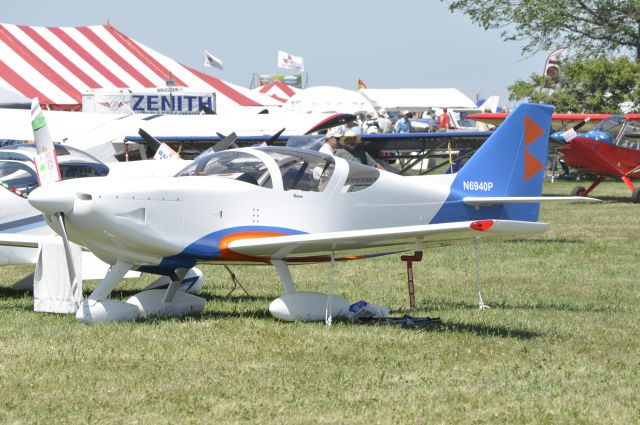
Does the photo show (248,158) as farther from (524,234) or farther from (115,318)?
(524,234)

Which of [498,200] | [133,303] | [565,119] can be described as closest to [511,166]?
[498,200]

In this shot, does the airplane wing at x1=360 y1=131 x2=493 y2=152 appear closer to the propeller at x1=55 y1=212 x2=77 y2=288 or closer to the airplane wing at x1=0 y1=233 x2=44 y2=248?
the airplane wing at x1=0 y1=233 x2=44 y2=248

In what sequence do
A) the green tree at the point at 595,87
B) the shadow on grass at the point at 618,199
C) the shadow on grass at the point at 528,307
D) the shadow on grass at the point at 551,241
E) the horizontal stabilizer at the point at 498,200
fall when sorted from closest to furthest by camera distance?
the shadow on grass at the point at 528,307 < the horizontal stabilizer at the point at 498,200 < the shadow on grass at the point at 551,241 < the shadow on grass at the point at 618,199 < the green tree at the point at 595,87

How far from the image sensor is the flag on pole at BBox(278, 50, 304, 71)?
92.3m

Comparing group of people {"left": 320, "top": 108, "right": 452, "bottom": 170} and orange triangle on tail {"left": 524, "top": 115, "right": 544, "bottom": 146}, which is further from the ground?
orange triangle on tail {"left": 524, "top": 115, "right": 544, "bottom": 146}

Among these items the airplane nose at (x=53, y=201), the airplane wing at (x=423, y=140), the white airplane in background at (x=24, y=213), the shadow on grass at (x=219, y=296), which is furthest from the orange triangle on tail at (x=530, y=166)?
the airplane wing at (x=423, y=140)

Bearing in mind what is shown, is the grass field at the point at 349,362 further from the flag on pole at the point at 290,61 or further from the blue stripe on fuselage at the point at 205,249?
the flag on pole at the point at 290,61

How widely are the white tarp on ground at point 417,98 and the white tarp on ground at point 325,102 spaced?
1822cm

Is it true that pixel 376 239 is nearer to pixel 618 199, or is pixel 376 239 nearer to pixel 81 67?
pixel 618 199

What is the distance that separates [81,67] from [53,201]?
26992 mm

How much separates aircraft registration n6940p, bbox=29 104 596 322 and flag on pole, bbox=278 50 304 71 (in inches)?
3277

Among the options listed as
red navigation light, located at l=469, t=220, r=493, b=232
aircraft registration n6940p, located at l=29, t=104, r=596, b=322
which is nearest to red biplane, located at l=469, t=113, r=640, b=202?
aircraft registration n6940p, located at l=29, t=104, r=596, b=322

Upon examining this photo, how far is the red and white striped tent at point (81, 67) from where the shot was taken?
105ft

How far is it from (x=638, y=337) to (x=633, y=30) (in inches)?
1084
